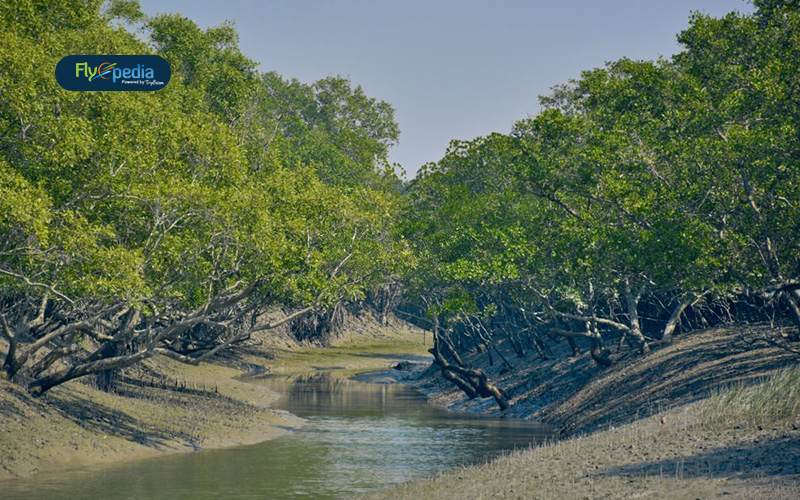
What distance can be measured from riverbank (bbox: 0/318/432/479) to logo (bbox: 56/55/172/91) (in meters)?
10.9

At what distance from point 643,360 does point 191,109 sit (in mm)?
25402

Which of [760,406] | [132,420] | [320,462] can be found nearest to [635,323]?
[320,462]

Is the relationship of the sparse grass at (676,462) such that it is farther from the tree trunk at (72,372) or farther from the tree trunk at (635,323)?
the tree trunk at (635,323)

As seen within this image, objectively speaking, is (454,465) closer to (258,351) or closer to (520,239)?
(520,239)

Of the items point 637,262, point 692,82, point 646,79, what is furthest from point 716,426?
point 646,79

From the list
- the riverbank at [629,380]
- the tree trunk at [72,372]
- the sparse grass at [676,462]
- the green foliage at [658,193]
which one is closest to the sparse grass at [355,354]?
the riverbank at [629,380]

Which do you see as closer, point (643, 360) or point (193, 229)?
point (193, 229)

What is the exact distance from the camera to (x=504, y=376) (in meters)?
60.1

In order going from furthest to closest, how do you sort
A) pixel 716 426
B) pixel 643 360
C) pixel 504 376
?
pixel 504 376, pixel 643 360, pixel 716 426

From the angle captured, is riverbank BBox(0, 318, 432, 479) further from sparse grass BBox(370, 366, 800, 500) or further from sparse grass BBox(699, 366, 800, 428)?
sparse grass BBox(699, 366, 800, 428)

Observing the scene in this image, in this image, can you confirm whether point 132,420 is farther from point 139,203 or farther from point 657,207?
point 657,207

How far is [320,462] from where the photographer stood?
3111cm

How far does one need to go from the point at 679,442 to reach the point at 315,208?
17.6m

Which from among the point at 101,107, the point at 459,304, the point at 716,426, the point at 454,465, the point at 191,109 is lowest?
the point at 454,465
